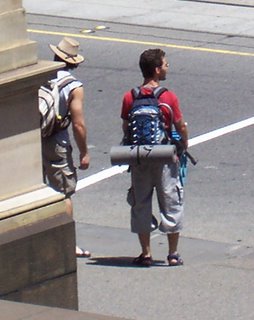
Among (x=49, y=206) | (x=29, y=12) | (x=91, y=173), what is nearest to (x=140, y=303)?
(x=49, y=206)

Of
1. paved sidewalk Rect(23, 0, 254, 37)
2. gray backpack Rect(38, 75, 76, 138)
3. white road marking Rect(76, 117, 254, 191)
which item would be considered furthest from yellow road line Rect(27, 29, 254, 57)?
gray backpack Rect(38, 75, 76, 138)

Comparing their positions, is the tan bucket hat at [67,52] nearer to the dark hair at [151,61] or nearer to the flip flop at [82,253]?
the dark hair at [151,61]

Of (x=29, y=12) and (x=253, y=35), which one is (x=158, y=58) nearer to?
(x=253, y=35)

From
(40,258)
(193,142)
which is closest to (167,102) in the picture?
(40,258)

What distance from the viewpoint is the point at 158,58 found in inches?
407

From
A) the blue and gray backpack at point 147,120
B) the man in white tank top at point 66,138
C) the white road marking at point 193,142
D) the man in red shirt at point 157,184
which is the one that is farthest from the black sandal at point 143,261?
the white road marking at point 193,142

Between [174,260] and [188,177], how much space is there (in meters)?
2.73

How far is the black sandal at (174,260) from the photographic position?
10.5 metres

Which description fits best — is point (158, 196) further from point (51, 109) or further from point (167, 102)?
point (51, 109)

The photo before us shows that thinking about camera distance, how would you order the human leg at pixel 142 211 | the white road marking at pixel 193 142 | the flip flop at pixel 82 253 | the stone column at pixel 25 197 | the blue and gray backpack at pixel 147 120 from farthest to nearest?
the white road marking at pixel 193 142
the flip flop at pixel 82 253
the human leg at pixel 142 211
the blue and gray backpack at pixel 147 120
the stone column at pixel 25 197

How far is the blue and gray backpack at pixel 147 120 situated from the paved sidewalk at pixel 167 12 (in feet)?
30.2

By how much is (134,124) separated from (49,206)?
6.09 feet

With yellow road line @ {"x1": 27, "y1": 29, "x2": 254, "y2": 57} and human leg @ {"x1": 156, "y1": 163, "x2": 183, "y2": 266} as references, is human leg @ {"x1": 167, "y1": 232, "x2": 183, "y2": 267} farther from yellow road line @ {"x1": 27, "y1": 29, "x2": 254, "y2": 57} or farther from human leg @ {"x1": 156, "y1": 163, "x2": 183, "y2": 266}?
yellow road line @ {"x1": 27, "y1": 29, "x2": 254, "y2": 57}

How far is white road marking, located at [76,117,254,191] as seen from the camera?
13227 millimetres
